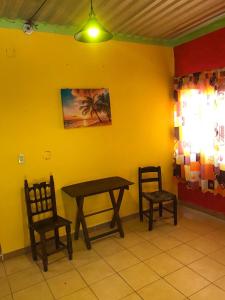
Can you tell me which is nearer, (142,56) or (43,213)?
(43,213)

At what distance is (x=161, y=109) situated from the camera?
4.05 metres

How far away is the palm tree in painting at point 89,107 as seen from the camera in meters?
3.34

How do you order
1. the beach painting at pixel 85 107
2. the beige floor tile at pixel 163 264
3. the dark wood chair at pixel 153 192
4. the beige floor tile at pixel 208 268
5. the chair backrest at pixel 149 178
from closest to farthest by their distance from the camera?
the beige floor tile at pixel 208 268, the beige floor tile at pixel 163 264, the beach painting at pixel 85 107, the dark wood chair at pixel 153 192, the chair backrest at pixel 149 178

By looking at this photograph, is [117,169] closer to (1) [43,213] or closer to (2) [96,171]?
(2) [96,171]

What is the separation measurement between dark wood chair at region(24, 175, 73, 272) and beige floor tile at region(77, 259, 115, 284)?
11.1 inches

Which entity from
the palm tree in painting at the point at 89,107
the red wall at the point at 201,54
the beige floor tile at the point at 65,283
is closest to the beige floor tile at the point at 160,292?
the beige floor tile at the point at 65,283

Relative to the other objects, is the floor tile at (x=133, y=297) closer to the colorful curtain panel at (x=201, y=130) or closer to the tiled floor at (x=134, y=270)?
the tiled floor at (x=134, y=270)

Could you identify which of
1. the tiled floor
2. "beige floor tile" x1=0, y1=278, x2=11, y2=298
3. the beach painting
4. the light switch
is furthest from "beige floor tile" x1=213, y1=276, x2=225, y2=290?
the light switch

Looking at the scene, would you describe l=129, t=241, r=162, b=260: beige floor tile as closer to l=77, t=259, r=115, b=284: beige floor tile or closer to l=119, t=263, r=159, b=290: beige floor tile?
l=119, t=263, r=159, b=290: beige floor tile

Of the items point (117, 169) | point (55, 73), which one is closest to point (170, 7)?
point (55, 73)

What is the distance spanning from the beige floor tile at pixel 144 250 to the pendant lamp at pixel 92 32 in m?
2.32

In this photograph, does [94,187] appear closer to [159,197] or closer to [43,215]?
[43,215]

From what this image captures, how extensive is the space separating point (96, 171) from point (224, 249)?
183 centimetres

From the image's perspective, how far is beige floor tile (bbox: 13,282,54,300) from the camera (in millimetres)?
2336
